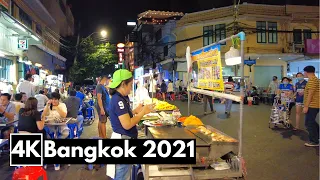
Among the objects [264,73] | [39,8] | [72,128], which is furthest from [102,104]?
[264,73]

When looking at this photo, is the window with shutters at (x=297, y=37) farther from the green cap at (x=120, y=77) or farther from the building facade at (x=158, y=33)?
the green cap at (x=120, y=77)

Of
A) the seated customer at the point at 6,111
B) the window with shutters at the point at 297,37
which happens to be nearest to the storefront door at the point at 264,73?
the window with shutters at the point at 297,37

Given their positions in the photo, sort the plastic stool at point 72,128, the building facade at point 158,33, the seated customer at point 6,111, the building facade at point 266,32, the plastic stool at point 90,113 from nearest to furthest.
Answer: the seated customer at point 6,111 → the plastic stool at point 72,128 → the plastic stool at point 90,113 → the building facade at point 266,32 → the building facade at point 158,33

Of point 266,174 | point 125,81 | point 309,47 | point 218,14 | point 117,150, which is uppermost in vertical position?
point 218,14

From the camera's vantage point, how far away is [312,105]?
676cm

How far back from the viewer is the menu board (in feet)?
13.8

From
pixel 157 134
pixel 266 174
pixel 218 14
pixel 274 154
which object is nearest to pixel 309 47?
pixel 218 14

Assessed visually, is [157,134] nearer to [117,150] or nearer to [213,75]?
[117,150]

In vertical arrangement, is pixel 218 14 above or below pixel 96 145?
above

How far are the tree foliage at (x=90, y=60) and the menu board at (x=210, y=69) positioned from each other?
25.1 m

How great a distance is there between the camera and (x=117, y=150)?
3332 millimetres

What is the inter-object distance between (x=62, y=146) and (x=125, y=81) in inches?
46.1

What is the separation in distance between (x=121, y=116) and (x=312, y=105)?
552cm

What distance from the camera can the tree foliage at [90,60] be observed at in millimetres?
29453
